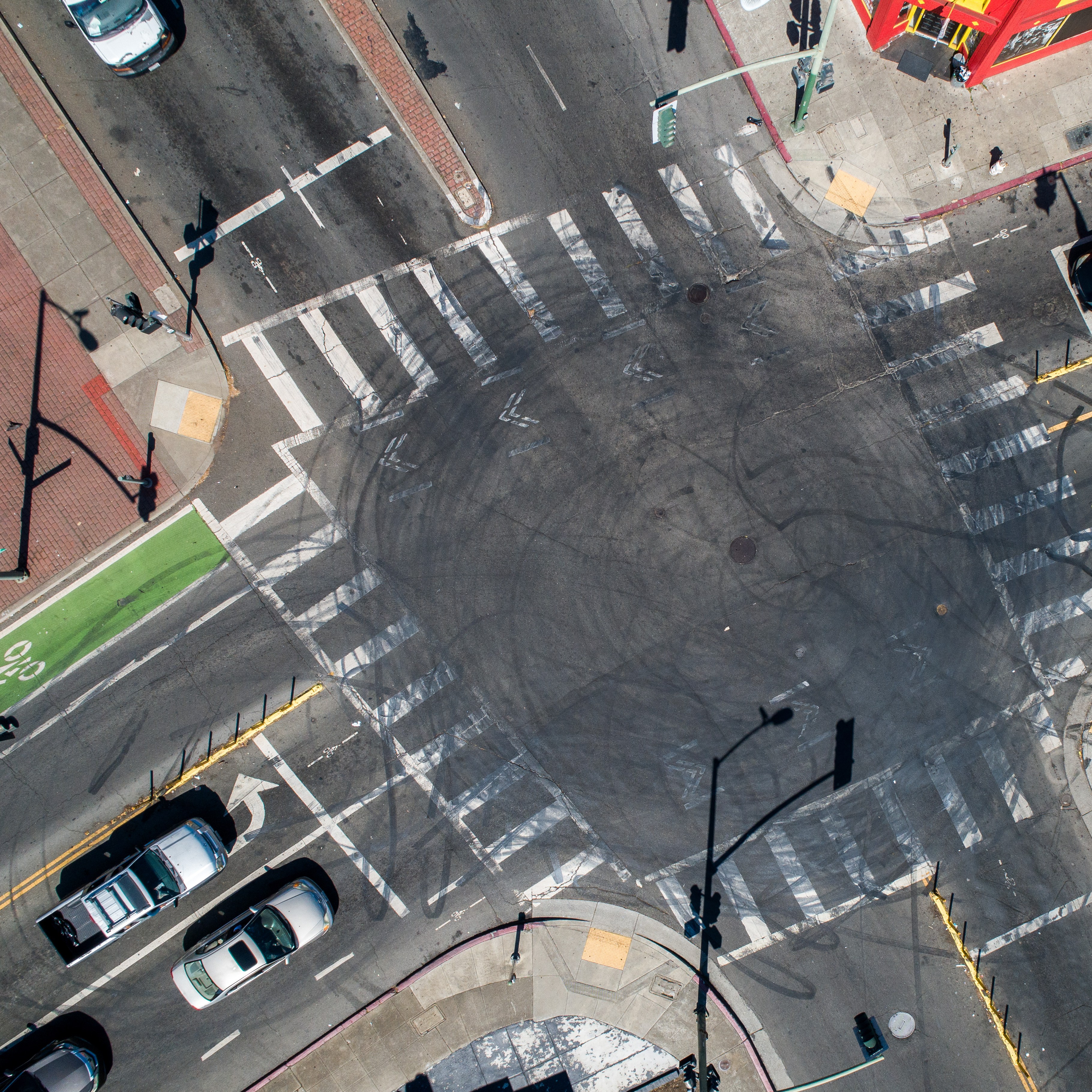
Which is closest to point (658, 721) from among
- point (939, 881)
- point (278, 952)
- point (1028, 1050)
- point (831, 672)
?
point (831, 672)

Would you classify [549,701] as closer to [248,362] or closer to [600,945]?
[600,945]

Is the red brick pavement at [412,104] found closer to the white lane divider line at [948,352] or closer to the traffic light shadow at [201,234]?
the traffic light shadow at [201,234]

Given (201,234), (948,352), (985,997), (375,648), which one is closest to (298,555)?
(375,648)

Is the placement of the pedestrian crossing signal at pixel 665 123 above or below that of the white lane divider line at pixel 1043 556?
above

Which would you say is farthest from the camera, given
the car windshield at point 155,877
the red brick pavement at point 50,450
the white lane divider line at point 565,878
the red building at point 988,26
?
the white lane divider line at point 565,878

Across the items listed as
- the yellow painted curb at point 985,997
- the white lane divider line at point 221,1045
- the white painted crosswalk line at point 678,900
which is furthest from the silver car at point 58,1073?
the yellow painted curb at point 985,997

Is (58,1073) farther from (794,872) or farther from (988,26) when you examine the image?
(988,26)

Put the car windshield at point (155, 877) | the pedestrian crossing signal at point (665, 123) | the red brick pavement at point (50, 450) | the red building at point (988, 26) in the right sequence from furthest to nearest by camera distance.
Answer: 1. the red brick pavement at point (50, 450)
2. the car windshield at point (155, 877)
3. the red building at point (988, 26)
4. the pedestrian crossing signal at point (665, 123)
